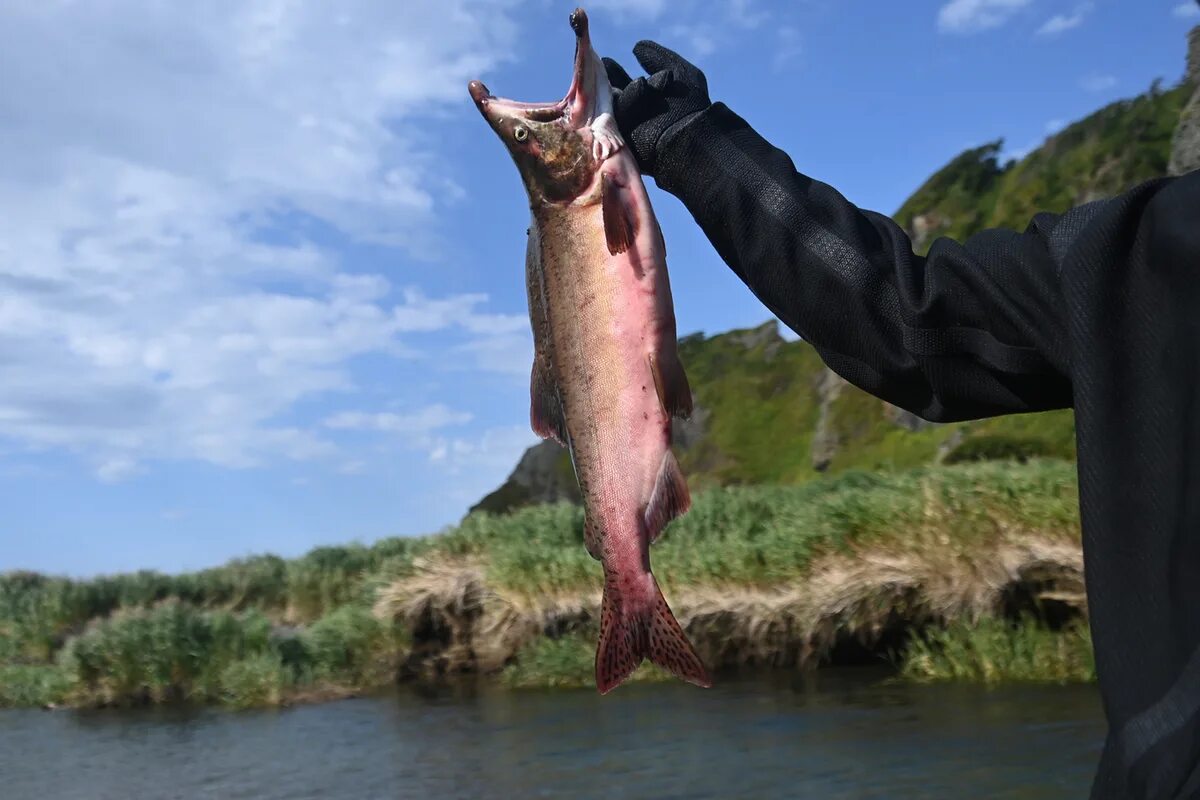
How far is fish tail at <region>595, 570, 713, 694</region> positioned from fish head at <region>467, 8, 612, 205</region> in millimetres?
721

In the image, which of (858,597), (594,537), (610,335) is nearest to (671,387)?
(610,335)

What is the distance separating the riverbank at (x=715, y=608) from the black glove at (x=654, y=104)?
5758 mm

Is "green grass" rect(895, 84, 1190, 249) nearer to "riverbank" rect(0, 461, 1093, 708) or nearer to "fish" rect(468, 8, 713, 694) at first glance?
"riverbank" rect(0, 461, 1093, 708)

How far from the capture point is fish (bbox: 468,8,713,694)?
6.57ft

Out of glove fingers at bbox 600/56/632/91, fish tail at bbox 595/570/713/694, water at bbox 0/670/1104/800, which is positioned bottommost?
water at bbox 0/670/1104/800

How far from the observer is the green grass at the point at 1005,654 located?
24.0 feet

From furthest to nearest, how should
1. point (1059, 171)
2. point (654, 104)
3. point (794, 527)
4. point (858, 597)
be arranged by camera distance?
1. point (1059, 171)
2. point (794, 527)
3. point (858, 597)
4. point (654, 104)

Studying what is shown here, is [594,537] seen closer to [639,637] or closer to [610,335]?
[639,637]

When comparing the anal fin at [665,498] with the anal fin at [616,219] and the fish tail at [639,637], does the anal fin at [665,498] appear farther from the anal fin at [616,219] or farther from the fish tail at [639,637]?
the anal fin at [616,219]

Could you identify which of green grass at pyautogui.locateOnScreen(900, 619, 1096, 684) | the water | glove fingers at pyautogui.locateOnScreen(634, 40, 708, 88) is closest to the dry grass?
green grass at pyautogui.locateOnScreen(900, 619, 1096, 684)

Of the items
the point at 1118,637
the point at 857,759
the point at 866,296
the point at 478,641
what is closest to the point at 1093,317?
the point at 1118,637

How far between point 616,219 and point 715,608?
260 inches

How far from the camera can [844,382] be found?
29594mm

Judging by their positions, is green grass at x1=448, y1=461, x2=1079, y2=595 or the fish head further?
green grass at x1=448, y1=461, x2=1079, y2=595
